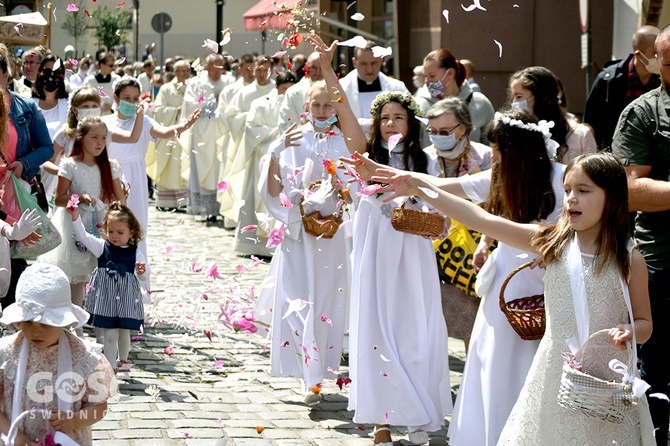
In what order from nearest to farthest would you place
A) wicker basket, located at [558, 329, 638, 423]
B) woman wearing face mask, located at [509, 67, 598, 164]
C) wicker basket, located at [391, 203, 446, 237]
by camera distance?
wicker basket, located at [558, 329, 638, 423] < wicker basket, located at [391, 203, 446, 237] < woman wearing face mask, located at [509, 67, 598, 164]

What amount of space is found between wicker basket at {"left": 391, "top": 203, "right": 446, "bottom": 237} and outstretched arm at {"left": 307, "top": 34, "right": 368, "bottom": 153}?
1.58 feet

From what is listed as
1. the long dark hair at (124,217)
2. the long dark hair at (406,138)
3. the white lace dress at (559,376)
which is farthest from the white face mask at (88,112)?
the white lace dress at (559,376)

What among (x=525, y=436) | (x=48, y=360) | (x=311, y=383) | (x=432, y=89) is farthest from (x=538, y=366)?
(x=432, y=89)

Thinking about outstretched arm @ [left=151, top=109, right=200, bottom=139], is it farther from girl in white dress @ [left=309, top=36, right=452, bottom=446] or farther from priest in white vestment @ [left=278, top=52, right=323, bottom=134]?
girl in white dress @ [left=309, top=36, right=452, bottom=446]

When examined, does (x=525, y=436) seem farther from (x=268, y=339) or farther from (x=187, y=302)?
(x=187, y=302)

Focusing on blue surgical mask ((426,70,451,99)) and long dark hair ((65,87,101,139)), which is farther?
blue surgical mask ((426,70,451,99))

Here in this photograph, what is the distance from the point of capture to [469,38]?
45.5ft

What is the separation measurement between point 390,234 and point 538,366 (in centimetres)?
221

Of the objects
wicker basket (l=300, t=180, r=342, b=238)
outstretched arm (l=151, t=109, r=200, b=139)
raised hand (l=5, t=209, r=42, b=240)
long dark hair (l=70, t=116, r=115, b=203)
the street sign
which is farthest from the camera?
the street sign

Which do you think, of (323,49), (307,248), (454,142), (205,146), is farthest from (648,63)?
(205,146)

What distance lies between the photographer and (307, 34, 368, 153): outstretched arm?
6445 mm

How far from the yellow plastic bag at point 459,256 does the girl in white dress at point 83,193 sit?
2.44 metres

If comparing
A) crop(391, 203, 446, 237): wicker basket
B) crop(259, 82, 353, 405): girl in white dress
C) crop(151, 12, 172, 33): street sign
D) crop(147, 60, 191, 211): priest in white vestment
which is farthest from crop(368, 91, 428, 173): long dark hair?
crop(151, 12, 172, 33): street sign

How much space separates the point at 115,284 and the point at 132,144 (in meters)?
2.82
